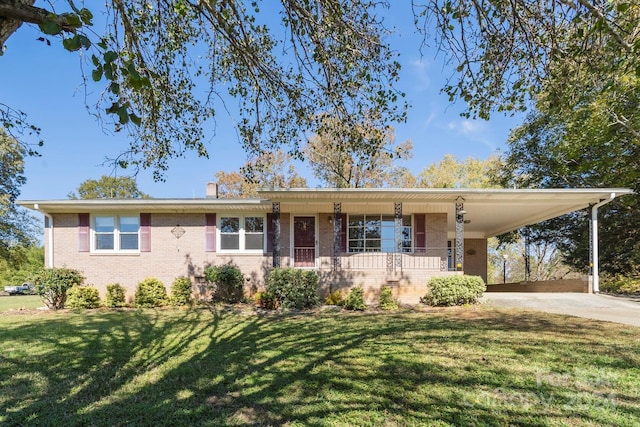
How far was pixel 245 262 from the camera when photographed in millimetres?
11344

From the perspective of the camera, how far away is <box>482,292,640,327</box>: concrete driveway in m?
7.34

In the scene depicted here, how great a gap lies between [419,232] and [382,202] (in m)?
2.27

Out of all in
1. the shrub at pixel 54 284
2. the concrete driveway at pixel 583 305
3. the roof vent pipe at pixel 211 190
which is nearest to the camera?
the concrete driveway at pixel 583 305

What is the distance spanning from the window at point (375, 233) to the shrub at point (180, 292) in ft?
19.1

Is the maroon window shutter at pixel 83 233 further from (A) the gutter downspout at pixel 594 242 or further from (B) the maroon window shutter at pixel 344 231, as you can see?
(A) the gutter downspout at pixel 594 242

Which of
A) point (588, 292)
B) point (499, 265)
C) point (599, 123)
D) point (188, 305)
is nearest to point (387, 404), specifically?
point (188, 305)

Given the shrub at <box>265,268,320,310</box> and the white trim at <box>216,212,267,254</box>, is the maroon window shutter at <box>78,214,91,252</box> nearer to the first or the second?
the white trim at <box>216,212,267,254</box>

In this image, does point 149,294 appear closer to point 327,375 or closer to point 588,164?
point 327,375

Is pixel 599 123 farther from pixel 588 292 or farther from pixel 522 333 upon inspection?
pixel 522 333

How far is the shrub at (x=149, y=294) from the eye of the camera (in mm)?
10266

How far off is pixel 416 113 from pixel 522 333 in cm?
436

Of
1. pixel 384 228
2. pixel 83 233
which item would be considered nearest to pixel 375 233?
pixel 384 228

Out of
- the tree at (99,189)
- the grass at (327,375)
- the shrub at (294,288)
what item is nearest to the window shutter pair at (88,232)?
the grass at (327,375)

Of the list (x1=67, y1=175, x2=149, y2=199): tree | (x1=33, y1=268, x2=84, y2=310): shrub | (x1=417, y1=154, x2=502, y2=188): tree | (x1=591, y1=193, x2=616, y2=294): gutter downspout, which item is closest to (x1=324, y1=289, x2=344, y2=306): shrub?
(x1=33, y1=268, x2=84, y2=310): shrub
